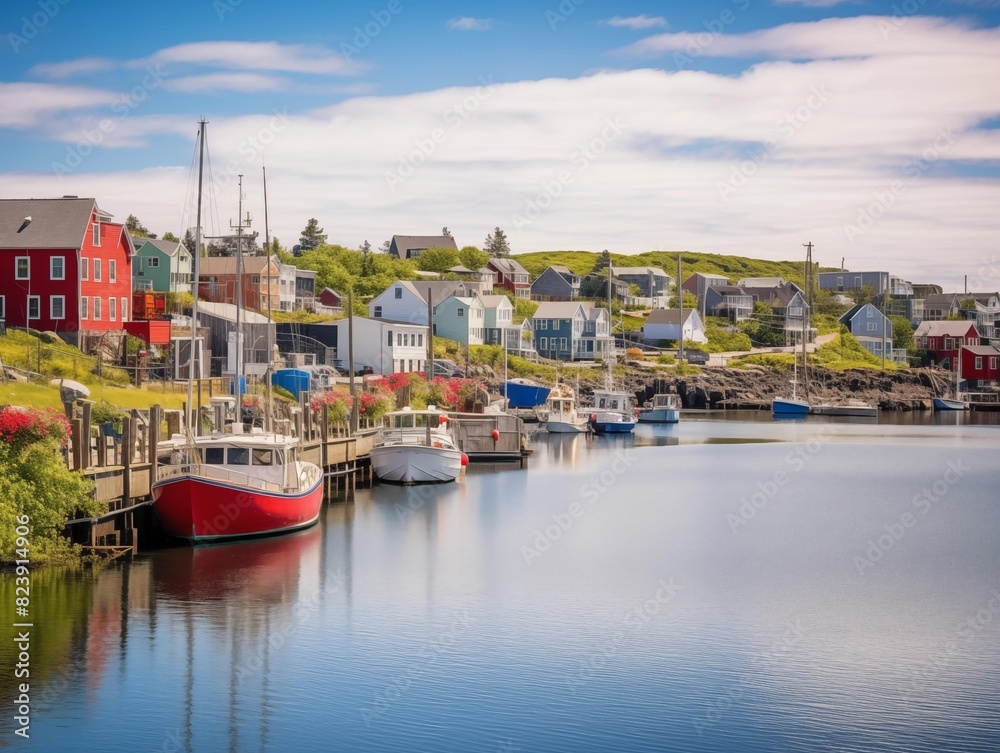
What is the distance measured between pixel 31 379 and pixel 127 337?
1596 centimetres

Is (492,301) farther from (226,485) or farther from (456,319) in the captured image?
(226,485)

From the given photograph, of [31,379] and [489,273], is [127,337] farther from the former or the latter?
[489,273]

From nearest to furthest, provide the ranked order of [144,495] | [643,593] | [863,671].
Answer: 1. [863,671]
2. [643,593]
3. [144,495]

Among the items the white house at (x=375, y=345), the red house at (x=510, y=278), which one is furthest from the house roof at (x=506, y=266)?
the white house at (x=375, y=345)

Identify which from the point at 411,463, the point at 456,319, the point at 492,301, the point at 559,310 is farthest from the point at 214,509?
the point at 559,310

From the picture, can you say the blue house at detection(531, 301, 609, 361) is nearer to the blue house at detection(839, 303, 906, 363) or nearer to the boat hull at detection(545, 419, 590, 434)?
the boat hull at detection(545, 419, 590, 434)

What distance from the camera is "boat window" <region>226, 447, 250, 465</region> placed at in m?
35.6

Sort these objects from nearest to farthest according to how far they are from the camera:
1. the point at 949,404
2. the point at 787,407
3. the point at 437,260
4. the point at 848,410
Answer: the point at 787,407 < the point at 848,410 < the point at 949,404 < the point at 437,260

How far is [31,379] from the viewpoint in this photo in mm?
49875

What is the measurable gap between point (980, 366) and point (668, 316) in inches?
1808

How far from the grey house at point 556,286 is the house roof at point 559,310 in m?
29.4

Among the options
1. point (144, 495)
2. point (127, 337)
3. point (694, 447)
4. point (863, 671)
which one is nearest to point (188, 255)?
point (127, 337)

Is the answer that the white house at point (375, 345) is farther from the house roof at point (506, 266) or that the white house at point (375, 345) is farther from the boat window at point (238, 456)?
the house roof at point (506, 266)

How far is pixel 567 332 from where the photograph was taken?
139 m
